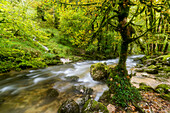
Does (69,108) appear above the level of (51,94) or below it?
above

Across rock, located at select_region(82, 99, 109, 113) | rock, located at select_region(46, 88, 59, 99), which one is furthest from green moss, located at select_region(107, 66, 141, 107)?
rock, located at select_region(46, 88, 59, 99)

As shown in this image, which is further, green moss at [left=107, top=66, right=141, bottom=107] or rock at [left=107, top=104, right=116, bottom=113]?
green moss at [left=107, top=66, right=141, bottom=107]

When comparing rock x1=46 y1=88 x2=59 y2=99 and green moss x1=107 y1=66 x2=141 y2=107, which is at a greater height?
green moss x1=107 y1=66 x2=141 y2=107

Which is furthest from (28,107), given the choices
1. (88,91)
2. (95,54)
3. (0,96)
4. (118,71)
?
(95,54)

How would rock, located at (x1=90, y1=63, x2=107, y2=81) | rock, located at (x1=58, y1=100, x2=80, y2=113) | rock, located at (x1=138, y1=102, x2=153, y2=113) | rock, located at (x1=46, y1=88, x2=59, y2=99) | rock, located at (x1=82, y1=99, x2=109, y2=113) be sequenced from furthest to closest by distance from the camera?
rock, located at (x1=90, y1=63, x2=107, y2=81) < rock, located at (x1=46, y1=88, x2=59, y2=99) < rock, located at (x1=58, y1=100, x2=80, y2=113) < rock, located at (x1=138, y1=102, x2=153, y2=113) < rock, located at (x1=82, y1=99, x2=109, y2=113)

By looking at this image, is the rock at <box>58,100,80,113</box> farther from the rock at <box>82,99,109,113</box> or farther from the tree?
the tree

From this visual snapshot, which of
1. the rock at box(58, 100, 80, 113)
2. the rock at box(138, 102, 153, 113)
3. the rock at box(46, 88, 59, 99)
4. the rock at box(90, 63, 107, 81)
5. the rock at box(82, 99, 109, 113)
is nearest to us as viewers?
the rock at box(82, 99, 109, 113)

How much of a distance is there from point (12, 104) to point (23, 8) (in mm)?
6430

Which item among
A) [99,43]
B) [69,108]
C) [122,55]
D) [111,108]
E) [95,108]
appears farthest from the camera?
[99,43]

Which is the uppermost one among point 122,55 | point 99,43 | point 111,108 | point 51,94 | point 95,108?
point 99,43

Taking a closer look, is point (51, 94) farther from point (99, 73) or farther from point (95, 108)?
point (99, 73)

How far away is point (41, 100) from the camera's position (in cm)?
456

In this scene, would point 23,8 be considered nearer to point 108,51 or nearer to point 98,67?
point 98,67

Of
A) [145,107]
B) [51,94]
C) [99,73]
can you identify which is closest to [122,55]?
[145,107]
